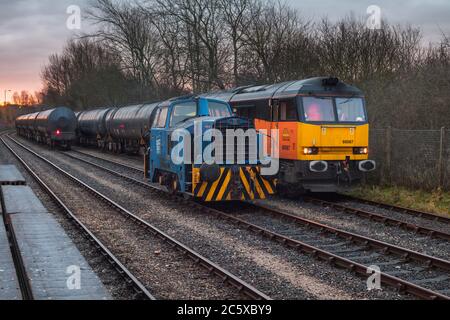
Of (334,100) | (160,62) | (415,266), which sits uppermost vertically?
(160,62)

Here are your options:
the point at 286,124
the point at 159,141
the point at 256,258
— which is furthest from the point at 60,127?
the point at 256,258

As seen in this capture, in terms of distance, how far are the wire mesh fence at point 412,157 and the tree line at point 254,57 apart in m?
1.27

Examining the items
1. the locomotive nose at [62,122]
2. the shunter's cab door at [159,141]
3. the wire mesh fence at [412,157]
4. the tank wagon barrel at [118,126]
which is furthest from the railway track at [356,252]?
the locomotive nose at [62,122]

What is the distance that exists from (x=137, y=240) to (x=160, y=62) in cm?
3222

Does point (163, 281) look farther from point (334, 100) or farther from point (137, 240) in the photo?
point (334, 100)

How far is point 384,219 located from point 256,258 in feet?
13.0

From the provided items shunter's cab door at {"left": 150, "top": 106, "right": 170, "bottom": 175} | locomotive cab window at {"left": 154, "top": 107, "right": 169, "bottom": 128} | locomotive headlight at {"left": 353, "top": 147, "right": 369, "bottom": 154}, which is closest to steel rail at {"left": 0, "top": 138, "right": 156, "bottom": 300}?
shunter's cab door at {"left": 150, "top": 106, "right": 170, "bottom": 175}

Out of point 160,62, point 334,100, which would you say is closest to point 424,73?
point 334,100

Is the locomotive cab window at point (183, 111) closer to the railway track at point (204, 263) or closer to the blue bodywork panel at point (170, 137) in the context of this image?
the blue bodywork panel at point (170, 137)

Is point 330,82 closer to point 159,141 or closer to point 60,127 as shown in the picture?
point 159,141

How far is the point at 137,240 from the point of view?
399 inches

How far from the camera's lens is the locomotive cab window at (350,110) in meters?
14.2

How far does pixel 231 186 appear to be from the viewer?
12.8 metres
